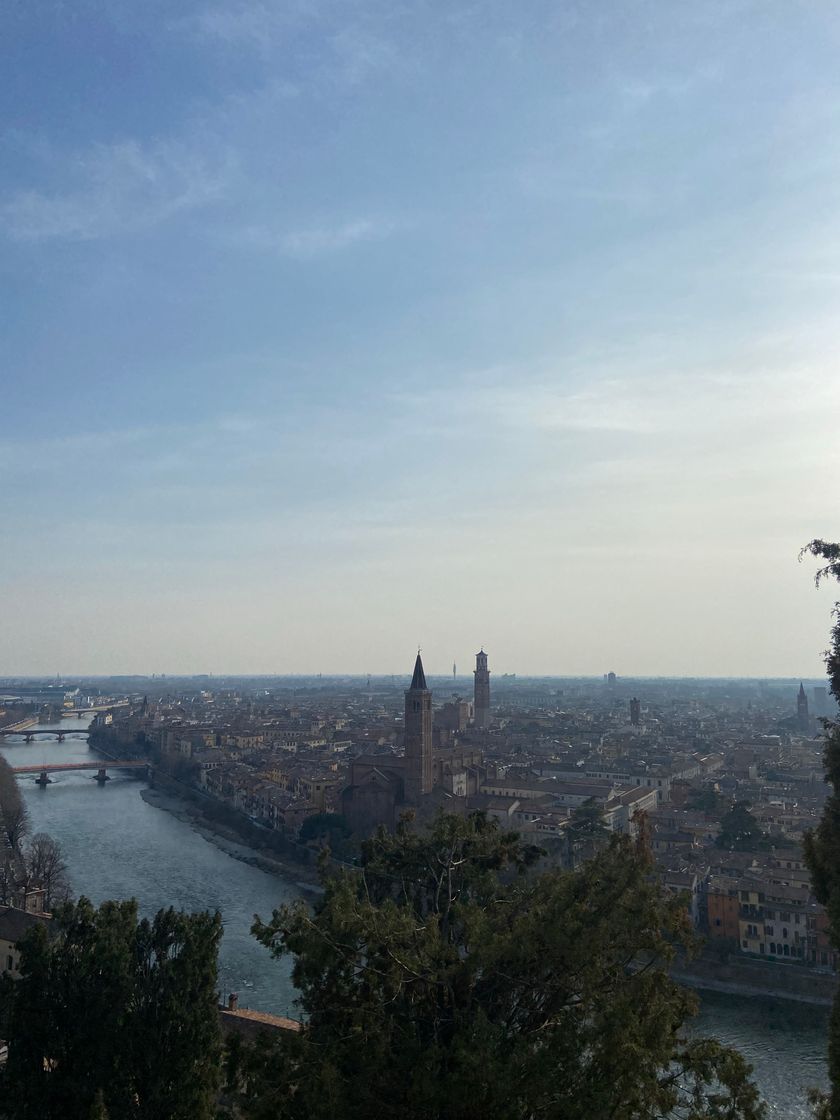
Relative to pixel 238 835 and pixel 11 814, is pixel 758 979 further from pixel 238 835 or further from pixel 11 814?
pixel 11 814

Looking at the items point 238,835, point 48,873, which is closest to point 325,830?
point 238,835

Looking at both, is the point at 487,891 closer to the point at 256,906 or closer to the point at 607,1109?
the point at 607,1109

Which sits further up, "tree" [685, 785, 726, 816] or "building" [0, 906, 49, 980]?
"building" [0, 906, 49, 980]

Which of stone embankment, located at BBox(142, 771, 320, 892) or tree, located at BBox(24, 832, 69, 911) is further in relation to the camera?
stone embankment, located at BBox(142, 771, 320, 892)

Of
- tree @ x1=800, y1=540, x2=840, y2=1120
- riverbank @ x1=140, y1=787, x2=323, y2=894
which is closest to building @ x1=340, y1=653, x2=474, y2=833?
riverbank @ x1=140, y1=787, x2=323, y2=894

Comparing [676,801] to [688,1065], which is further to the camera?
[676,801]

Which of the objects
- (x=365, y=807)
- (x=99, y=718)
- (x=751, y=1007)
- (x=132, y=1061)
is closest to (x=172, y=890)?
(x=365, y=807)

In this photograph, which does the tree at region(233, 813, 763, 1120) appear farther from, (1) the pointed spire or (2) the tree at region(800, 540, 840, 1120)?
(1) the pointed spire
